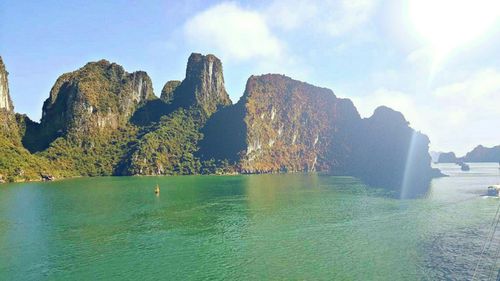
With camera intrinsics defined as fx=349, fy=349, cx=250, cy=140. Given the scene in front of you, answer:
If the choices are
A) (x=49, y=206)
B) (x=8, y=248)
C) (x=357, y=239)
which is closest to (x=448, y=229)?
(x=357, y=239)

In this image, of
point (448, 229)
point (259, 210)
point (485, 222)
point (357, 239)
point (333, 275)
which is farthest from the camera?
point (259, 210)

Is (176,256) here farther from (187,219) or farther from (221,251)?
(187,219)

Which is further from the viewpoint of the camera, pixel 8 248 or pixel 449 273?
pixel 8 248

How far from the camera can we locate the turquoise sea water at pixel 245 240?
48459 millimetres

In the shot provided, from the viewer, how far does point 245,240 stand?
64875mm

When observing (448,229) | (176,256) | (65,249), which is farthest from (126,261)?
(448,229)

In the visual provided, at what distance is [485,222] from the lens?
7875 centimetres

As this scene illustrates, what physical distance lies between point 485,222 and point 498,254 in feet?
89.0

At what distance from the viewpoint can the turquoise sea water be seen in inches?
1908

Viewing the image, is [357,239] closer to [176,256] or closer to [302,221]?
[302,221]

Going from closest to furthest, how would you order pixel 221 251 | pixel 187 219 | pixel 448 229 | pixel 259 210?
1. pixel 221 251
2. pixel 448 229
3. pixel 187 219
4. pixel 259 210

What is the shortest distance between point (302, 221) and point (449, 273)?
36.8 m

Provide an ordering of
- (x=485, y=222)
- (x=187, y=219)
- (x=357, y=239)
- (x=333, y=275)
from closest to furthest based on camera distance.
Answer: (x=333, y=275) < (x=357, y=239) < (x=485, y=222) < (x=187, y=219)

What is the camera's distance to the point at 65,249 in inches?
2292
